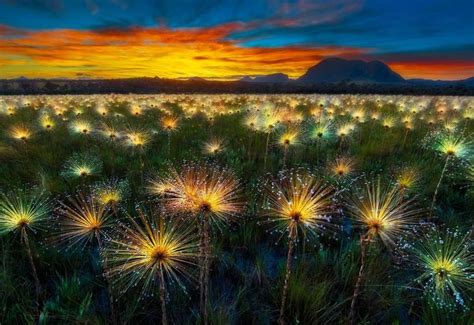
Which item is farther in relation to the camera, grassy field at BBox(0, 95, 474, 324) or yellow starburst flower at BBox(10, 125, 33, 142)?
yellow starburst flower at BBox(10, 125, 33, 142)

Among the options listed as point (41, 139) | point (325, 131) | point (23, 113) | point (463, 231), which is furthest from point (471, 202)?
point (23, 113)

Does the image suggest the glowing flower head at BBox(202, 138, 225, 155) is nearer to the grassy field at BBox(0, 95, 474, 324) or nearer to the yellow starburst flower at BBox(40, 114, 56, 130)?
the grassy field at BBox(0, 95, 474, 324)

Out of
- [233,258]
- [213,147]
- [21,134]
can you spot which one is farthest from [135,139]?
[233,258]

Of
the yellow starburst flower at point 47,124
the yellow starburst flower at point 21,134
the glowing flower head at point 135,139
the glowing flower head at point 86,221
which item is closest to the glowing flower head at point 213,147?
the glowing flower head at point 135,139

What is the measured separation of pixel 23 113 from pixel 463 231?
18.5 m

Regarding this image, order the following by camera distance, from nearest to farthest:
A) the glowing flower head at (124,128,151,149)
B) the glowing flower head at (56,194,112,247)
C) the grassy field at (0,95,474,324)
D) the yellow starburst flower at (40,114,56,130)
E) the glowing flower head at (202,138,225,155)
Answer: the grassy field at (0,95,474,324) < the glowing flower head at (56,194,112,247) < the glowing flower head at (124,128,151,149) < the glowing flower head at (202,138,225,155) < the yellow starburst flower at (40,114,56,130)

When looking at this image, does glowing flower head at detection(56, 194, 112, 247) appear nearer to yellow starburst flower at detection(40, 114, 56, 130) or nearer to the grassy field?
the grassy field

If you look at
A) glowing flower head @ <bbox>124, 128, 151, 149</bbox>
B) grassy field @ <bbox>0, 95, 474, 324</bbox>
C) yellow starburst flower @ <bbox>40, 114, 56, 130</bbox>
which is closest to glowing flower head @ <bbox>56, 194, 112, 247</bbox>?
grassy field @ <bbox>0, 95, 474, 324</bbox>

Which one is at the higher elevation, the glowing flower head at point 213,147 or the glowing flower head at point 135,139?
the glowing flower head at point 135,139

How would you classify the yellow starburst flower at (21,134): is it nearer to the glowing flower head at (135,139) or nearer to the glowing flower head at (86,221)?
the glowing flower head at (135,139)

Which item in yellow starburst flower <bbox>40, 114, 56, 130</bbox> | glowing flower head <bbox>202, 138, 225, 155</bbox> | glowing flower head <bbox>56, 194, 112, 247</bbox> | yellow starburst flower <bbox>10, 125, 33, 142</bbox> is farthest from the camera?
yellow starburst flower <bbox>40, 114, 56, 130</bbox>

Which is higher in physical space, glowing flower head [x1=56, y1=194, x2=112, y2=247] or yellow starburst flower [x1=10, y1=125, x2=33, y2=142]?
glowing flower head [x1=56, y1=194, x2=112, y2=247]

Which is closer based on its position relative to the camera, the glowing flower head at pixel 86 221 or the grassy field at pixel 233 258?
the grassy field at pixel 233 258

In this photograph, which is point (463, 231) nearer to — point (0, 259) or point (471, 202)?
point (471, 202)
